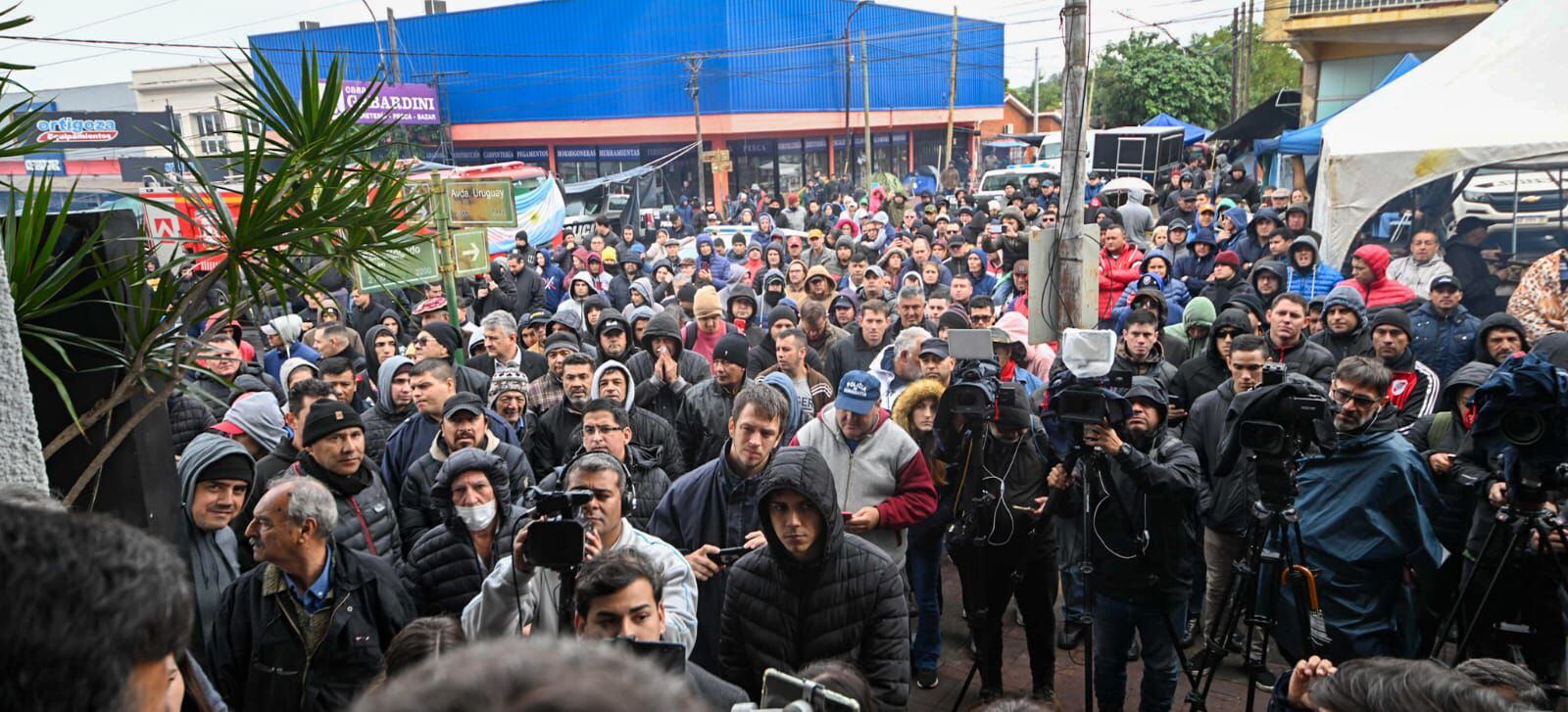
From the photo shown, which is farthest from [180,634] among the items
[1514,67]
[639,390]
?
[1514,67]

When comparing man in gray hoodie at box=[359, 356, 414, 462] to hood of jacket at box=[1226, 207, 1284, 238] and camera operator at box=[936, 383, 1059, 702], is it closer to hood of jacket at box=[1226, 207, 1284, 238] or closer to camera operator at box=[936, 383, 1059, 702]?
camera operator at box=[936, 383, 1059, 702]

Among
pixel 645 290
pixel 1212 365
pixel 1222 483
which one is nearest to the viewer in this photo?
pixel 1222 483

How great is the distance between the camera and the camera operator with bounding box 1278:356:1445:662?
394 cm

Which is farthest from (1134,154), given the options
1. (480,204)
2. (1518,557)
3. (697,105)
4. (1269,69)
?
(1269,69)

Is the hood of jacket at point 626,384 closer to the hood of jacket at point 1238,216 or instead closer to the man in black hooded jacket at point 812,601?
the man in black hooded jacket at point 812,601

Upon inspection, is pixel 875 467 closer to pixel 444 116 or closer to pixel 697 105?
pixel 697 105

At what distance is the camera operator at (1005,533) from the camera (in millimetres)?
4340

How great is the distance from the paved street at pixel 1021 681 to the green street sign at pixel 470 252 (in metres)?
4.63

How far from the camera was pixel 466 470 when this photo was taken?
3.72 metres

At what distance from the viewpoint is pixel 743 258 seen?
594 inches

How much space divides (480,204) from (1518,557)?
656 cm

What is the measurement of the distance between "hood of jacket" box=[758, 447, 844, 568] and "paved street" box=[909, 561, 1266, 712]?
1693mm

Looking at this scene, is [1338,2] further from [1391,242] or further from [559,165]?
[559,165]

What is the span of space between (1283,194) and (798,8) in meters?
26.3
